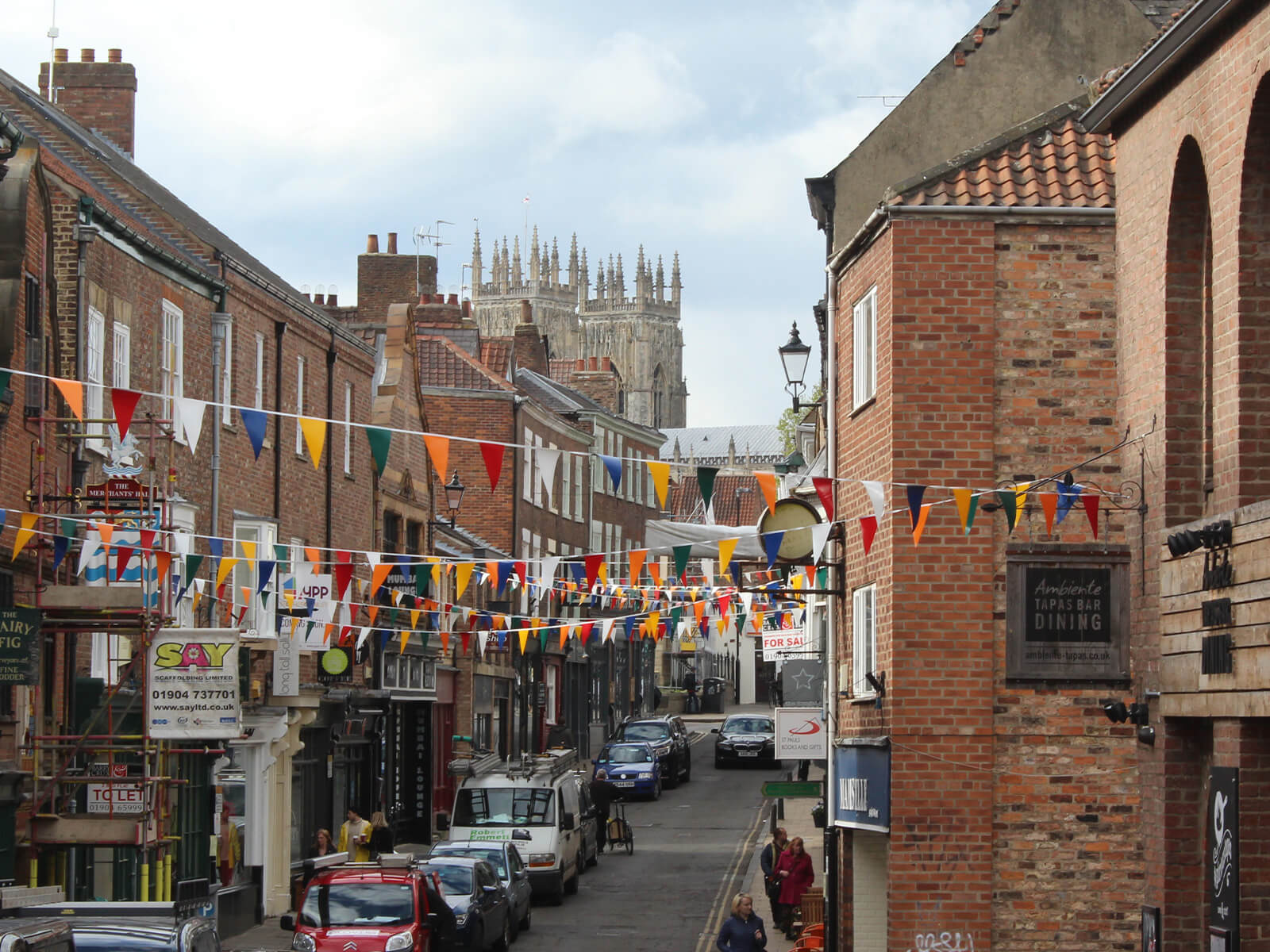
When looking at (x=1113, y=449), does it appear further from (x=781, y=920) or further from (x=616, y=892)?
(x=616, y=892)

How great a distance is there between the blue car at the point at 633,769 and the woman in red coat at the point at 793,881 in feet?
69.2

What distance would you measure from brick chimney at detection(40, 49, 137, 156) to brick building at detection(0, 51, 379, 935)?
0.04 metres

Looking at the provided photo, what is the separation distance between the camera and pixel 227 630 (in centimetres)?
2042

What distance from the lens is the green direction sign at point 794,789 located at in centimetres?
2266

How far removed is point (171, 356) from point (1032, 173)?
1372 centimetres

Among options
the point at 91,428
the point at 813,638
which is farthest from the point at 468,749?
the point at 91,428

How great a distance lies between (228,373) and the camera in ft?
92.3

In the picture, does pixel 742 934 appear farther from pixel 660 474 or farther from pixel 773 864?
pixel 773 864

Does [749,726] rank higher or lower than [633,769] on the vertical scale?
higher

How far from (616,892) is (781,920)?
19.5 feet

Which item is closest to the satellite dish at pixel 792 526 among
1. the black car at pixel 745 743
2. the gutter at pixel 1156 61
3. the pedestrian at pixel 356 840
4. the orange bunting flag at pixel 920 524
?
the orange bunting flag at pixel 920 524

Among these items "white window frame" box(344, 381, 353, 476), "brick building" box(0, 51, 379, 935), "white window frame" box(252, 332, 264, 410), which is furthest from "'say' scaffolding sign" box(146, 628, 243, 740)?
"white window frame" box(344, 381, 353, 476)

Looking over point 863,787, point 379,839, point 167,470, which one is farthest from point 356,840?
point 863,787

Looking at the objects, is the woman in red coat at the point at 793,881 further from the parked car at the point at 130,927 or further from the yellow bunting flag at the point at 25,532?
the parked car at the point at 130,927
